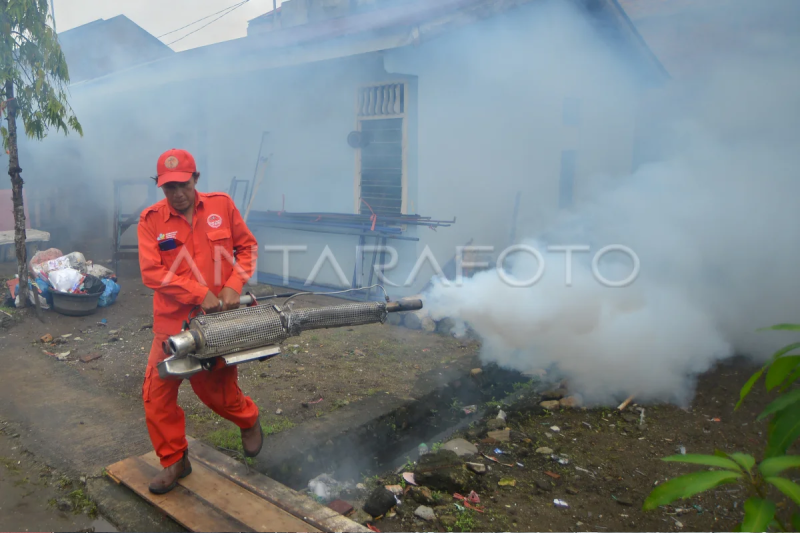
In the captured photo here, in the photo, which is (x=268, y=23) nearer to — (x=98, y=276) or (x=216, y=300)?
(x=98, y=276)

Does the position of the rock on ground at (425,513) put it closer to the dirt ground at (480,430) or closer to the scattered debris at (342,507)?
the dirt ground at (480,430)

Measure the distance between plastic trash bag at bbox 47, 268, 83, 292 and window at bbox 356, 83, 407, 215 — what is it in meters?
3.86

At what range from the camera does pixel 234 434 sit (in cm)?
378

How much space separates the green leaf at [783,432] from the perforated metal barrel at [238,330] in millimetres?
2015

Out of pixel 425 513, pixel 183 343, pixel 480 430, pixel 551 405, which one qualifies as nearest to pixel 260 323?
pixel 183 343

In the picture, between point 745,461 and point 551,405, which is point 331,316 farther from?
point 551,405

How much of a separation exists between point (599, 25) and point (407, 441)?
7407 millimetres

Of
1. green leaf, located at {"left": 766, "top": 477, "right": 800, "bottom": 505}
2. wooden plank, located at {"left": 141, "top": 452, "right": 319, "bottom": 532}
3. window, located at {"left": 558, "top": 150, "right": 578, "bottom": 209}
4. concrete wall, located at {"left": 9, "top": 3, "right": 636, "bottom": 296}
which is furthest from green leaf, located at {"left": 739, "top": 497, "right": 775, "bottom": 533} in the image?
window, located at {"left": 558, "top": 150, "right": 578, "bottom": 209}

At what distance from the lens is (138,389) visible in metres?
4.71

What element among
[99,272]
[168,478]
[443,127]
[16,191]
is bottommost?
[168,478]

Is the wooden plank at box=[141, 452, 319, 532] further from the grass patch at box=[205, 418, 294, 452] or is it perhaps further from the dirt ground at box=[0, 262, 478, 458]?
the dirt ground at box=[0, 262, 478, 458]

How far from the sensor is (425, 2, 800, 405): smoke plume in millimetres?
4805

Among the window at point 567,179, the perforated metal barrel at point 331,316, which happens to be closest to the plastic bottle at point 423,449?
the perforated metal barrel at point 331,316

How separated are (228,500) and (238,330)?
3.13 ft
